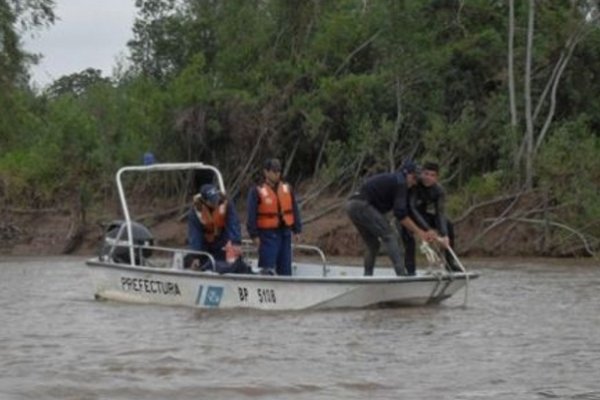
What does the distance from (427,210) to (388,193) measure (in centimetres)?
58

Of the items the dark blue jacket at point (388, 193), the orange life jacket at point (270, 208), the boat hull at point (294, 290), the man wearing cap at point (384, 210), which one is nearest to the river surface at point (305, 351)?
the boat hull at point (294, 290)

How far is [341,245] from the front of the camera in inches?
1462

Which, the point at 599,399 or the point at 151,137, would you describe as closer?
the point at 599,399

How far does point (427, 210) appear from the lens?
19.0 meters

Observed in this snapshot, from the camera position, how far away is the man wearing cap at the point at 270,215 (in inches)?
733

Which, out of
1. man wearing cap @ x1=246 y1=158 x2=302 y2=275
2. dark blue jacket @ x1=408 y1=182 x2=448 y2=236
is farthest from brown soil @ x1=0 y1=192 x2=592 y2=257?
man wearing cap @ x1=246 y1=158 x2=302 y2=275

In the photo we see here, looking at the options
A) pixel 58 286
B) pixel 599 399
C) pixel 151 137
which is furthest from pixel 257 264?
pixel 151 137

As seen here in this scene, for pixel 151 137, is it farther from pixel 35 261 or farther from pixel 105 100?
pixel 35 261

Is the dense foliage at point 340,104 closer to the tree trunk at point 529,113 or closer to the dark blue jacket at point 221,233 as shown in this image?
the tree trunk at point 529,113

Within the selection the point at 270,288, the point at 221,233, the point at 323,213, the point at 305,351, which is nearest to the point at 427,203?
the point at 270,288

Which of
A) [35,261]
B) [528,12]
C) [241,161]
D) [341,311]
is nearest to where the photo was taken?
[341,311]

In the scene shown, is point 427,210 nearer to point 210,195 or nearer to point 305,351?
point 210,195

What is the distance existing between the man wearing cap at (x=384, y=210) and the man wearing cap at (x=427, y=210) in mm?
108

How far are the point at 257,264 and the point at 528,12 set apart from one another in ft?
69.9
